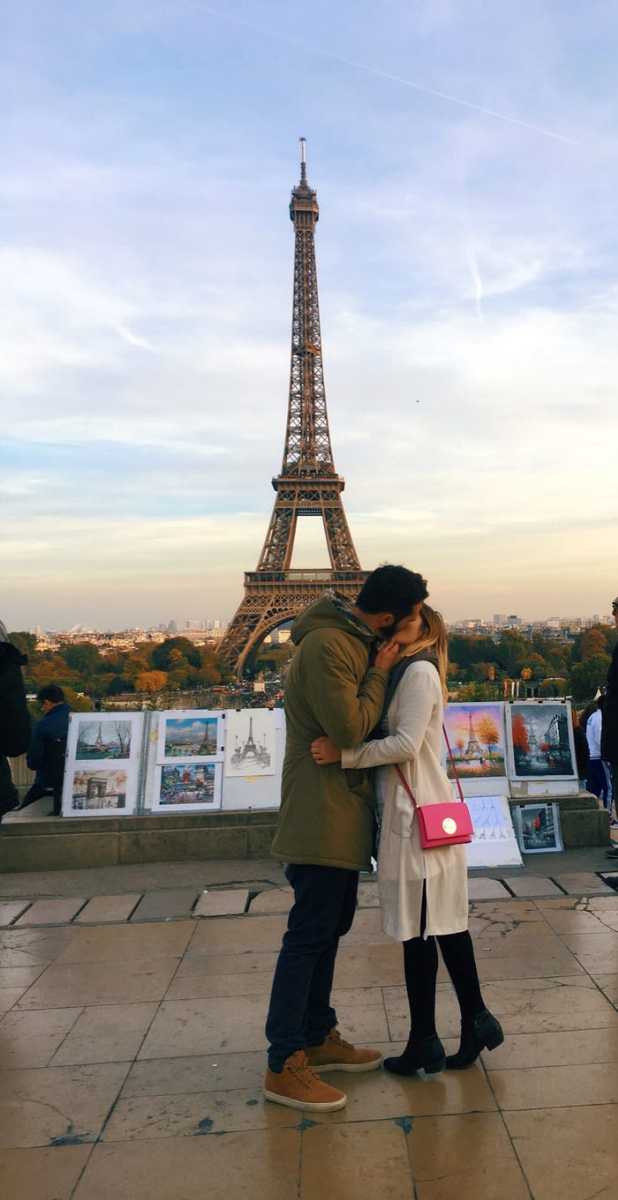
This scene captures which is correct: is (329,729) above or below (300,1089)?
above

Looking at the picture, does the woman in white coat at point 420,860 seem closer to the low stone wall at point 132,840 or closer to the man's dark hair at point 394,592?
the man's dark hair at point 394,592

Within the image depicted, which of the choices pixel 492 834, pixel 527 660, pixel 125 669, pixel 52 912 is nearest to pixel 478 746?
pixel 492 834

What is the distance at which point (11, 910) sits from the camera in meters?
5.91

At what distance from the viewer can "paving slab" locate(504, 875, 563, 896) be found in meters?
5.81

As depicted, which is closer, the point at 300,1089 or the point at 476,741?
the point at 300,1089

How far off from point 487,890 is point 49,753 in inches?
147

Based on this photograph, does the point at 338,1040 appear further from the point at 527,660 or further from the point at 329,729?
the point at 527,660

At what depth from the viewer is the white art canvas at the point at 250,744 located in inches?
289

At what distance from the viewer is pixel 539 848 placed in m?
6.93

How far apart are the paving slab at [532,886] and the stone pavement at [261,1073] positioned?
163mm

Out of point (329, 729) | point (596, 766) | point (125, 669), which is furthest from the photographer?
point (125, 669)

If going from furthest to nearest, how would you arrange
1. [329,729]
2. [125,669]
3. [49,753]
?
[125,669] → [49,753] → [329,729]

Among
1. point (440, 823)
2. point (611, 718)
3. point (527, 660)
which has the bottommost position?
point (440, 823)

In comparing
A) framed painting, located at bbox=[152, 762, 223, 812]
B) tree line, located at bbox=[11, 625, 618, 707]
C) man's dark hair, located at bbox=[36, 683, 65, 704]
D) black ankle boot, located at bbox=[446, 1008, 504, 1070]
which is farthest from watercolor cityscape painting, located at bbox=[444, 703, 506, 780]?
tree line, located at bbox=[11, 625, 618, 707]
